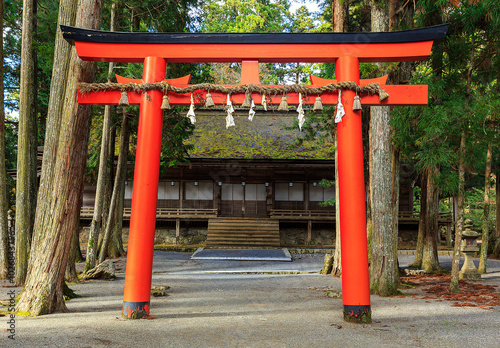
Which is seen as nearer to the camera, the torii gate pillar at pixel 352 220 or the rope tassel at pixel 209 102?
the torii gate pillar at pixel 352 220

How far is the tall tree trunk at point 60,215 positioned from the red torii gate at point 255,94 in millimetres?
429

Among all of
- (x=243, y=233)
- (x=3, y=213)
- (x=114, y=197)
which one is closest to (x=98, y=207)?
(x=114, y=197)

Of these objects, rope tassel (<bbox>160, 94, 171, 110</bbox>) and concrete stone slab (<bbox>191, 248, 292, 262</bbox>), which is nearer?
rope tassel (<bbox>160, 94, 171, 110</bbox>)

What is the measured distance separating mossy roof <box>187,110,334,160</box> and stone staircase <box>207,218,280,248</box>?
3.10 metres

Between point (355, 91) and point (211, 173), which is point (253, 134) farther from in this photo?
point (355, 91)

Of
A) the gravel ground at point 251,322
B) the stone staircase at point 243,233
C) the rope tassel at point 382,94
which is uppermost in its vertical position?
the rope tassel at point 382,94

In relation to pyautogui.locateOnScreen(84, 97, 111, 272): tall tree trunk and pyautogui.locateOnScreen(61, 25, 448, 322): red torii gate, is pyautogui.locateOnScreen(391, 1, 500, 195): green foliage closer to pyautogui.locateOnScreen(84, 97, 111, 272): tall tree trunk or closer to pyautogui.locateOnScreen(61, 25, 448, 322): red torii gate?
pyautogui.locateOnScreen(61, 25, 448, 322): red torii gate

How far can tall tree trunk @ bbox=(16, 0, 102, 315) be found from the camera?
496 cm

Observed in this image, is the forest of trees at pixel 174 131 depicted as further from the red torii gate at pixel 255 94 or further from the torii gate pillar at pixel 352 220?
the torii gate pillar at pixel 352 220

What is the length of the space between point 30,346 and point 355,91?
483 centimetres

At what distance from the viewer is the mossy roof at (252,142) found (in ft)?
57.2

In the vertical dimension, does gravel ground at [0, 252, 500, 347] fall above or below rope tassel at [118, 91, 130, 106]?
below

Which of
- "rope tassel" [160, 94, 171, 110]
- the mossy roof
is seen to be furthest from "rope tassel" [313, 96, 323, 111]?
the mossy roof

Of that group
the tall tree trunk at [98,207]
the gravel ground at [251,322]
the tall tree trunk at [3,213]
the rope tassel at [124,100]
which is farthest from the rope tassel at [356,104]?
the tall tree trunk at [3,213]
